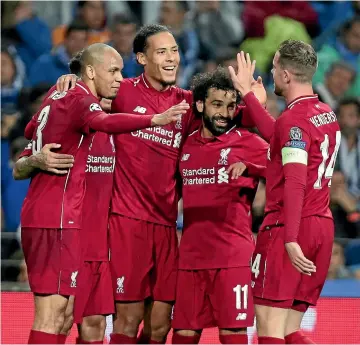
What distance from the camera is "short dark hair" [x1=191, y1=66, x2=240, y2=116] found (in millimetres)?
6238

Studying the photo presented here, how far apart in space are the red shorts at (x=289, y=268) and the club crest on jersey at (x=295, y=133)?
1.54 ft

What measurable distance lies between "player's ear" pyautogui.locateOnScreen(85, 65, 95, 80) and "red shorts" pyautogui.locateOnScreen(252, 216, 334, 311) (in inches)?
57.2

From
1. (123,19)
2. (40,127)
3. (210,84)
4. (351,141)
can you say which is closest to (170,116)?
(40,127)

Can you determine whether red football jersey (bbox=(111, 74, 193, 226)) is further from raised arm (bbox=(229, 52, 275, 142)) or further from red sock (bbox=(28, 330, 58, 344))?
red sock (bbox=(28, 330, 58, 344))

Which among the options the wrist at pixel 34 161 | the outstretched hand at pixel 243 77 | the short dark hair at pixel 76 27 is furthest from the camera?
the short dark hair at pixel 76 27

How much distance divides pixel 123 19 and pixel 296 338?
5.45 metres

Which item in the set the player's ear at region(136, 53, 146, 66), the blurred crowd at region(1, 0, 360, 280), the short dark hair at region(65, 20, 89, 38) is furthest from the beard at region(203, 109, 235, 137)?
the short dark hair at region(65, 20, 89, 38)

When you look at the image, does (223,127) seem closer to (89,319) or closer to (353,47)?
(89,319)

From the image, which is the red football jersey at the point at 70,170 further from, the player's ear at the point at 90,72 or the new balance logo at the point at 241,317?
the new balance logo at the point at 241,317

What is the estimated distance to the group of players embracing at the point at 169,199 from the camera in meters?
5.44

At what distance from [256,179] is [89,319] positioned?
1.43m

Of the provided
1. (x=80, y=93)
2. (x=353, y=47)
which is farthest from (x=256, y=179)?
(x=353, y=47)

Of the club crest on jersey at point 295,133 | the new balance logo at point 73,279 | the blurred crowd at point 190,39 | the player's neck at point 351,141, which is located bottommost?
the new balance logo at point 73,279

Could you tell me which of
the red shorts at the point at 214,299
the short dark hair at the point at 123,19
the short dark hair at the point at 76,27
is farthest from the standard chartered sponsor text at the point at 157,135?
the short dark hair at the point at 76,27
